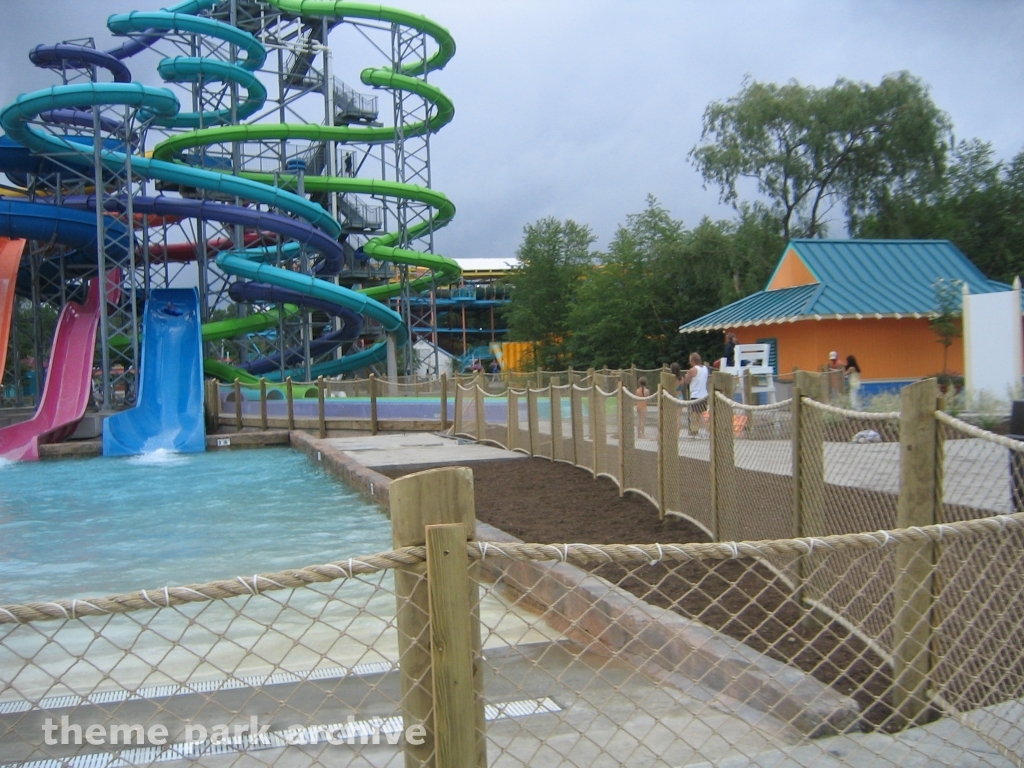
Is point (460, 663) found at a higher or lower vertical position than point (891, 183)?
lower

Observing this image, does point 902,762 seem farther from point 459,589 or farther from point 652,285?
point 652,285

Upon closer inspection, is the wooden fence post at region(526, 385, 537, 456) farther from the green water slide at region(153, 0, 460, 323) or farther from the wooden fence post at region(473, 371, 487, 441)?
the green water slide at region(153, 0, 460, 323)

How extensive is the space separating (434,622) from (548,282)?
49.8 m

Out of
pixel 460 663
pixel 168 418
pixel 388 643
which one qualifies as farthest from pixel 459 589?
pixel 168 418

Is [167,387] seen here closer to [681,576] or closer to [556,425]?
[556,425]

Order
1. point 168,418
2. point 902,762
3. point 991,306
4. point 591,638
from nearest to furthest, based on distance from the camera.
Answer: point 902,762
point 591,638
point 991,306
point 168,418

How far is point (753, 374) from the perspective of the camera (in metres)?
18.4

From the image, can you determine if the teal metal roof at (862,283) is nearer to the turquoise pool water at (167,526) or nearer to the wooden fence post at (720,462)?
the turquoise pool water at (167,526)

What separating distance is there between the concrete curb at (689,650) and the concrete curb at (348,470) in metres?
2.36

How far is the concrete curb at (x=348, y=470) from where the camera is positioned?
37.4 ft

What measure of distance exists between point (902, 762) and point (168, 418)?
21.8 metres

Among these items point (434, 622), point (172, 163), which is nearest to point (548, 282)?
point (172, 163)

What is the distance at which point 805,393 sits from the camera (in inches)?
224

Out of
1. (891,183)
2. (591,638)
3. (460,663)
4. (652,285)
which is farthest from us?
(652,285)
